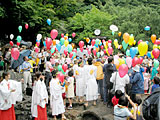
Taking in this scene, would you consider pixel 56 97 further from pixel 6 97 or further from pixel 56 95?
pixel 6 97

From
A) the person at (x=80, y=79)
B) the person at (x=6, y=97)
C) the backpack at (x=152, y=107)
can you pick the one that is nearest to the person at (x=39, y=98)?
the person at (x=6, y=97)

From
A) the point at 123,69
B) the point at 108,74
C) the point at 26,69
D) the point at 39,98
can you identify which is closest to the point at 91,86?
the point at 108,74

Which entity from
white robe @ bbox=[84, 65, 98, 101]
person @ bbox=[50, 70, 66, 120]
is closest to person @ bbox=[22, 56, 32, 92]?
person @ bbox=[50, 70, 66, 120]

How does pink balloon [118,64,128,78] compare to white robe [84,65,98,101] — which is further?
white robe [84,65,98,101]

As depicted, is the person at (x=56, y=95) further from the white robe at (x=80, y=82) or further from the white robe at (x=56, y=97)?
the white robe at (x=80, y=82)

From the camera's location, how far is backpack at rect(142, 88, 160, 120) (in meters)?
2.63

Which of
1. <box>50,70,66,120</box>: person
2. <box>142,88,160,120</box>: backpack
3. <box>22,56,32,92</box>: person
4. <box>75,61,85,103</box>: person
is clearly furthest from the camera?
<box>22,56,32,92</box>: person

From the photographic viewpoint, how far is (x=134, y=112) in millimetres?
3795

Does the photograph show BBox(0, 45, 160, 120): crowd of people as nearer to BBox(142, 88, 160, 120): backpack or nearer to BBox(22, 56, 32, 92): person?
BBox(22, 56, 32, 92): person

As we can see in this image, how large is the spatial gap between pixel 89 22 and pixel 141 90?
46.5 feet

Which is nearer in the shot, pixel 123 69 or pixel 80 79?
pixel 123 69

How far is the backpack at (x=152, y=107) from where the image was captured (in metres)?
2.63

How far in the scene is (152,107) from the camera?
8.95 ft

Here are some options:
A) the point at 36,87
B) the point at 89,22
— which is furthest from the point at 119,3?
the point at 36,87
